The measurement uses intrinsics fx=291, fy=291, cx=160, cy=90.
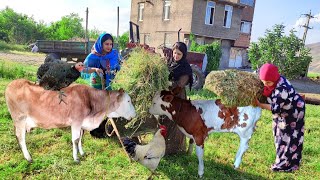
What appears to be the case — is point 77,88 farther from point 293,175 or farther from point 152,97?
point 293,175

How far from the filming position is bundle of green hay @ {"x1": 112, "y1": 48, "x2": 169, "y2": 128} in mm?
3920

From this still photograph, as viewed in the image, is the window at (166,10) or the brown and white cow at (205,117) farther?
the window at (166,10)

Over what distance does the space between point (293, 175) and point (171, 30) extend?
2054 centimetres

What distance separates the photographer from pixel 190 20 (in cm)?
2288

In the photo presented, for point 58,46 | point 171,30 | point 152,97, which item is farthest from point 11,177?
point 171,30

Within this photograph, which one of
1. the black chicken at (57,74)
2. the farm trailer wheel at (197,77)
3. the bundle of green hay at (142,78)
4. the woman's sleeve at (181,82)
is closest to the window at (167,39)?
the farm trailer wheel at (197,77)

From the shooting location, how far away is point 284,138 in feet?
16.0

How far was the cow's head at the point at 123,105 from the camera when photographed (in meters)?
3.87

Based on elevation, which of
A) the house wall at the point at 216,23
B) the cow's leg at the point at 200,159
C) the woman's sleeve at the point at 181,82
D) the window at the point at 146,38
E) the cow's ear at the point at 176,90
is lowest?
the cow's leg at the point at 200,159

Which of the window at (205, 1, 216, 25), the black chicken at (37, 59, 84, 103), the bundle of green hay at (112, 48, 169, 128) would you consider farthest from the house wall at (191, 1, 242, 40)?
the black chicken at (37, 59, 84, 103)

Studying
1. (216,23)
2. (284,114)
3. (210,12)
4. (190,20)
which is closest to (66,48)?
(190,20)

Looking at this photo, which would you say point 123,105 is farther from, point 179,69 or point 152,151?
point 179,69

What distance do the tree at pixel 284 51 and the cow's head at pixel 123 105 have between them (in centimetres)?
1166

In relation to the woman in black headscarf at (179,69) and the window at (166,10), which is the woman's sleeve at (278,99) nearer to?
the woman in black headscarf at (179,69)
